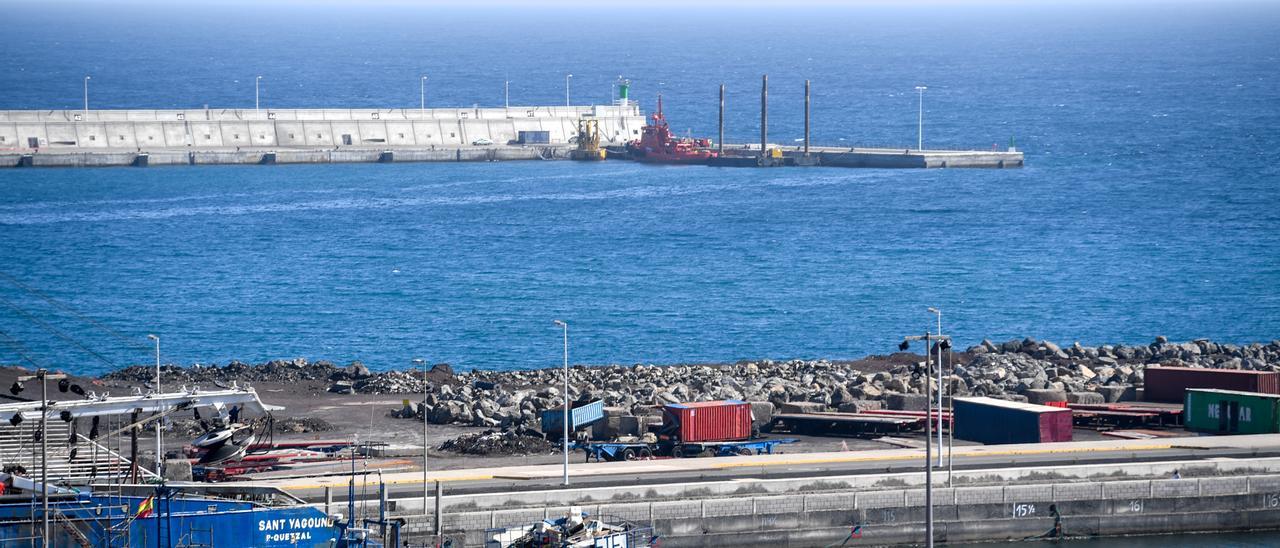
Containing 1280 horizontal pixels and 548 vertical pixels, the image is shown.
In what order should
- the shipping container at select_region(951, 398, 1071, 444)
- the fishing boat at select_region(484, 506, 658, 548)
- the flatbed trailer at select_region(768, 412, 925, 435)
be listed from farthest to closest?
1. the flatbed trailer at select_region(768, 412, 925, 435)
2. the shipping container at select_region(951, 398, 1071, 444)
3. the fishing boat at select_region(484, 506, 658, 548)

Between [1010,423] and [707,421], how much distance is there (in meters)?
10.1

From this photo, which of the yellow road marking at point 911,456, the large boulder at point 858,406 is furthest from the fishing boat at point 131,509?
the large boulder at point 858,406

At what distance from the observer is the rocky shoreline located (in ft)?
212

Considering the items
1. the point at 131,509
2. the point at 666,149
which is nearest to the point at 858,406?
the point at 131,509

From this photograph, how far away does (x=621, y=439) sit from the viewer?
194 feet

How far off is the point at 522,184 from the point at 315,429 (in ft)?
315

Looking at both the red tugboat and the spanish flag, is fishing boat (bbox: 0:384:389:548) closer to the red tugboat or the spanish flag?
the spanish flag

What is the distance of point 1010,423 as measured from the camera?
59812 mm

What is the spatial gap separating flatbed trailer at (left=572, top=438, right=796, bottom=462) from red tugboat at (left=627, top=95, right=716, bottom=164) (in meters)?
117

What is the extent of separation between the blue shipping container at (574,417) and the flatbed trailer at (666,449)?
50.7 inches

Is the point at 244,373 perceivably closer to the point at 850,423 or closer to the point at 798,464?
the point at 850,423

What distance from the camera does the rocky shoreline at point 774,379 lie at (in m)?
64.6

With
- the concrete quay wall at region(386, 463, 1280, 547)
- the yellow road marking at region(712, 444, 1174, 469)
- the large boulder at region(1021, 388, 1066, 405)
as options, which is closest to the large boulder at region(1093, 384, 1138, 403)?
the large boulder at region(1021, 388, 1066, 405)

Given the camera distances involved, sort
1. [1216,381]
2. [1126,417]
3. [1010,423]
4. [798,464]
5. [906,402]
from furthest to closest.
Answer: [1216,381], [906,402], [1126,417], [1010,423], [798,464]
